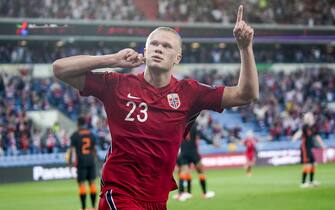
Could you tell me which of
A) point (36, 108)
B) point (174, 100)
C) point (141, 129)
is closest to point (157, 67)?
point (174, 100)

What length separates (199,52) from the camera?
40.8 meters

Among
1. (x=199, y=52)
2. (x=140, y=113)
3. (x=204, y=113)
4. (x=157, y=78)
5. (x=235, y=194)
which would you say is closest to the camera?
(x=140, y=113)

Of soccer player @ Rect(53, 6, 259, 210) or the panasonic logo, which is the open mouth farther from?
the panasonic logo

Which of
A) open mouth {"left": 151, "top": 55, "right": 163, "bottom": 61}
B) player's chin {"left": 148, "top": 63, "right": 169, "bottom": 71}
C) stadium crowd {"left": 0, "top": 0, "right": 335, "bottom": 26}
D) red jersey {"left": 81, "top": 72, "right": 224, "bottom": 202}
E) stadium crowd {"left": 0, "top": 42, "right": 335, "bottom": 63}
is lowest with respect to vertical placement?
stadium crowd {"left": 0, "top": 42, "right": 335, "bottom": 63}

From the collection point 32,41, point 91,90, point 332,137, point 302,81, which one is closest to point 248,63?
point 91,90

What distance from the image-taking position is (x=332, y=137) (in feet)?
125

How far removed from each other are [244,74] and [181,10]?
3358 cm

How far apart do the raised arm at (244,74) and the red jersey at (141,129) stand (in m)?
0.10

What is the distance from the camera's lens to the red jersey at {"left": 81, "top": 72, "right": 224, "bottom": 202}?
19.5ft

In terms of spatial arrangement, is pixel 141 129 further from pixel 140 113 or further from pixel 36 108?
pixel 36 108

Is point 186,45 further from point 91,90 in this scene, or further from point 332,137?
point 91,90

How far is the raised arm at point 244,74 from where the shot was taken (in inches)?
215

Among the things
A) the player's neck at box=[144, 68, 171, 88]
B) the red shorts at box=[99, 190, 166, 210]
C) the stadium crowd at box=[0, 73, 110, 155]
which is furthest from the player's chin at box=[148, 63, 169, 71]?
the stadium crowd at box=[0, 73, 110, 155]

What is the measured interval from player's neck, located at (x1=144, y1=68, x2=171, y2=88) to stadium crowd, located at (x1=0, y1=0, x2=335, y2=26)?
86.9 feet
